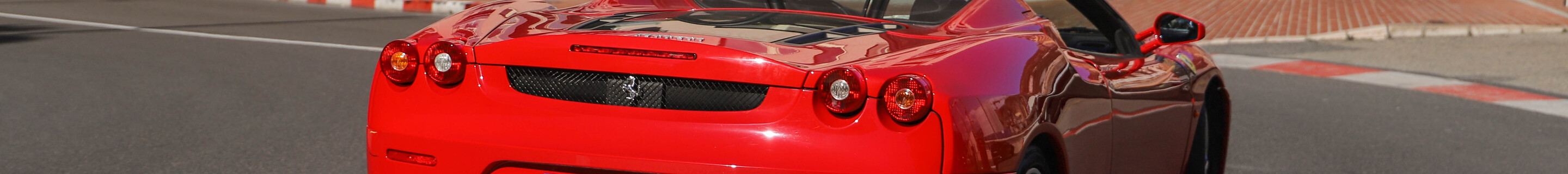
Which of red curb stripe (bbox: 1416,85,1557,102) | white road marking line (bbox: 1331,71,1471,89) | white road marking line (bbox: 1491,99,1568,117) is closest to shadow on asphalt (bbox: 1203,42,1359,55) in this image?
white road marking line (bbox: 1331,71,1471,89)

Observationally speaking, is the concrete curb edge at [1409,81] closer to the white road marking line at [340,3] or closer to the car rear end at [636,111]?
the car rear end at [636,111]

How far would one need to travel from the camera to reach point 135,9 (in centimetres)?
1468

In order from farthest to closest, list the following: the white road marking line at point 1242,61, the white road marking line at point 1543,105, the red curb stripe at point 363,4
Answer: the red curb stripe at point 363,4, the white road marking line at point 1242,61, the white road marking line at point 1543,105

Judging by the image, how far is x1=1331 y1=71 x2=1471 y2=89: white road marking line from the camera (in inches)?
378

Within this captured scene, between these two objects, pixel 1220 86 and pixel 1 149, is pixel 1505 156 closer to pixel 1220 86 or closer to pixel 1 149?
pixel 1220 86

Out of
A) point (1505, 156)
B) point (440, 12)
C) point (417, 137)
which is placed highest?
point (417, 137)

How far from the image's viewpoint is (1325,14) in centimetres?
1589

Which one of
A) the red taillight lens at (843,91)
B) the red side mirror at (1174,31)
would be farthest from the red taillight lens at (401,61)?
the red side mirror at (1174,31)

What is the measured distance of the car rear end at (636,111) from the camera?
2684mm

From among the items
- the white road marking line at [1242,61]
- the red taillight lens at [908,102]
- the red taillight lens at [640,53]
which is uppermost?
the red taillight lens at [640,53]

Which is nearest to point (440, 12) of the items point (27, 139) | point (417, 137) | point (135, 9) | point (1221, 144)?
point (135, 9)

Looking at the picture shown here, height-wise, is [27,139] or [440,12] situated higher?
[27,139]

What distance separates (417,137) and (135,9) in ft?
42.3

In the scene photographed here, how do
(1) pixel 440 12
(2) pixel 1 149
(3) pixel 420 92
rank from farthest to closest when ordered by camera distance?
1. (1) pixel 440 12
2. (2) pixel 1 149
3. (3) pixel 420 92
